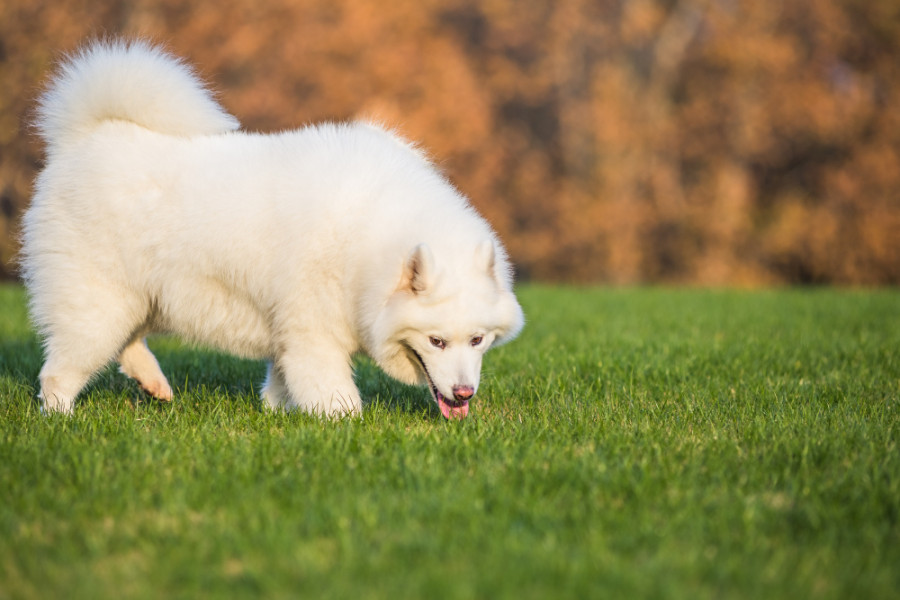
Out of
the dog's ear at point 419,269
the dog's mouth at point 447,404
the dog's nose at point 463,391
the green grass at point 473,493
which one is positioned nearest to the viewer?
the green grass at point 473,493

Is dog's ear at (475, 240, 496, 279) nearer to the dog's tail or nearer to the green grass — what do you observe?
the green grass

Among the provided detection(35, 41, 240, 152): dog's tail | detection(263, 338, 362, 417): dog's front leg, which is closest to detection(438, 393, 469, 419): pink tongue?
detection(263, 338, 362, 417): dog's front leg

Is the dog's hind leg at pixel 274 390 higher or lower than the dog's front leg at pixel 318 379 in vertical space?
lower

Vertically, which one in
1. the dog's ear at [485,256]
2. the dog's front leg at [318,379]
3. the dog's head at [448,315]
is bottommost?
the dog's front leg at [318,379]

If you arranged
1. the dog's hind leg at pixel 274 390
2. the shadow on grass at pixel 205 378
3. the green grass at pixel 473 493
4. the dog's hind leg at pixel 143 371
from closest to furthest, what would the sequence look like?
1. the green grass at pixel 473 493
2. the dog's hind leg at pixel 274 390
3. the dog's hind leg at pixel 143 371
4. the shadow on grass at pixel 205 378

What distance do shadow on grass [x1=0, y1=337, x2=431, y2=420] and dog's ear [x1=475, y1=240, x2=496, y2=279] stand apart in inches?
39.2

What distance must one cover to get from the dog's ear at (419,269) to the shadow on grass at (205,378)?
0.87 metres

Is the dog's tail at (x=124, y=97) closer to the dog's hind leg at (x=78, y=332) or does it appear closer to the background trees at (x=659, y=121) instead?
the dog's hind leg at (x=78, y=332)

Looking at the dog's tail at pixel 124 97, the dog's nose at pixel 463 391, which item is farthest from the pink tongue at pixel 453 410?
the dog's tail at pixel 124 97

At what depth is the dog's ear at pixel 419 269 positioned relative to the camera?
13.6ft

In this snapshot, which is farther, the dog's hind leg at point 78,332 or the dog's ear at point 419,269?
the dog's hind leg at point 78,332

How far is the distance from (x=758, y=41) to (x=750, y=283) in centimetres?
578

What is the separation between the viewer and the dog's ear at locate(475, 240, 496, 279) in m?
4.30

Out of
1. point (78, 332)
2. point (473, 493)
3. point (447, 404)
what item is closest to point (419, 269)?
point (447, 404)
